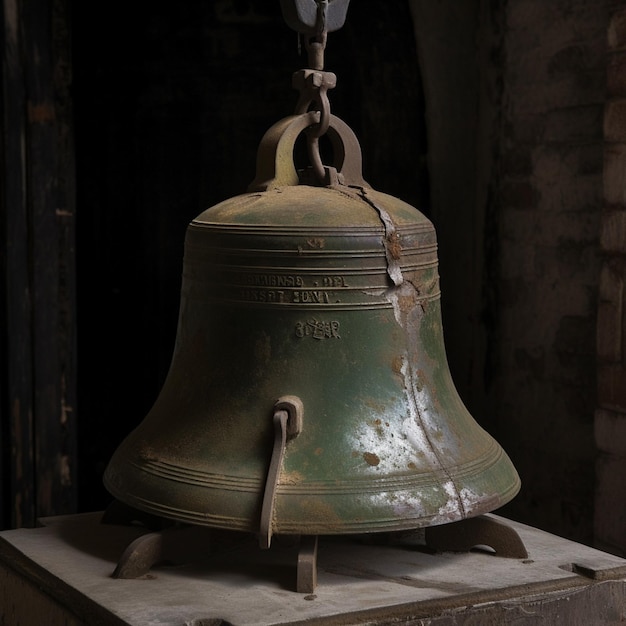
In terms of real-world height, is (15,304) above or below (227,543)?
above

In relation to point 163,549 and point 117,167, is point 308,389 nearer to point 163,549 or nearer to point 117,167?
point 163,549

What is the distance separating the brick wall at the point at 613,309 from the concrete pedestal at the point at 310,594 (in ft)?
1.54

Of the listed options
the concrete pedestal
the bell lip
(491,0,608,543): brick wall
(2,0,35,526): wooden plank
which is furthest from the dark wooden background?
the bell lip

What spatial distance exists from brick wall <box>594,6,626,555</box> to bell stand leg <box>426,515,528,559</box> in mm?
594

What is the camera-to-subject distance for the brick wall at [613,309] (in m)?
2.62

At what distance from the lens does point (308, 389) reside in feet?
6.64

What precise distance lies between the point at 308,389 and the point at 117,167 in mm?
1121

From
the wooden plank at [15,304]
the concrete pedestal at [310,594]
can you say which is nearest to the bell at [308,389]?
the concrete pedestal at [310,594]

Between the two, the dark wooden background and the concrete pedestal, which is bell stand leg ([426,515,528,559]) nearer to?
the concrete pedestal

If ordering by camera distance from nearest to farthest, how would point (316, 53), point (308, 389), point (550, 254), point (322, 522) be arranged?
point (322, 522)
point (308, 389)
point (316, 53)
point (550, 254)

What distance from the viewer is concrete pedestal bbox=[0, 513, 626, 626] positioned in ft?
6.12

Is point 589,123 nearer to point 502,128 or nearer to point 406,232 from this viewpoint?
point 502,128

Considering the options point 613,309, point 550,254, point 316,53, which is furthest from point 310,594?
point 550,254

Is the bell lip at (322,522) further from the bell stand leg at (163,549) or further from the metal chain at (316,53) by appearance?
the metal chain at (316,53)
